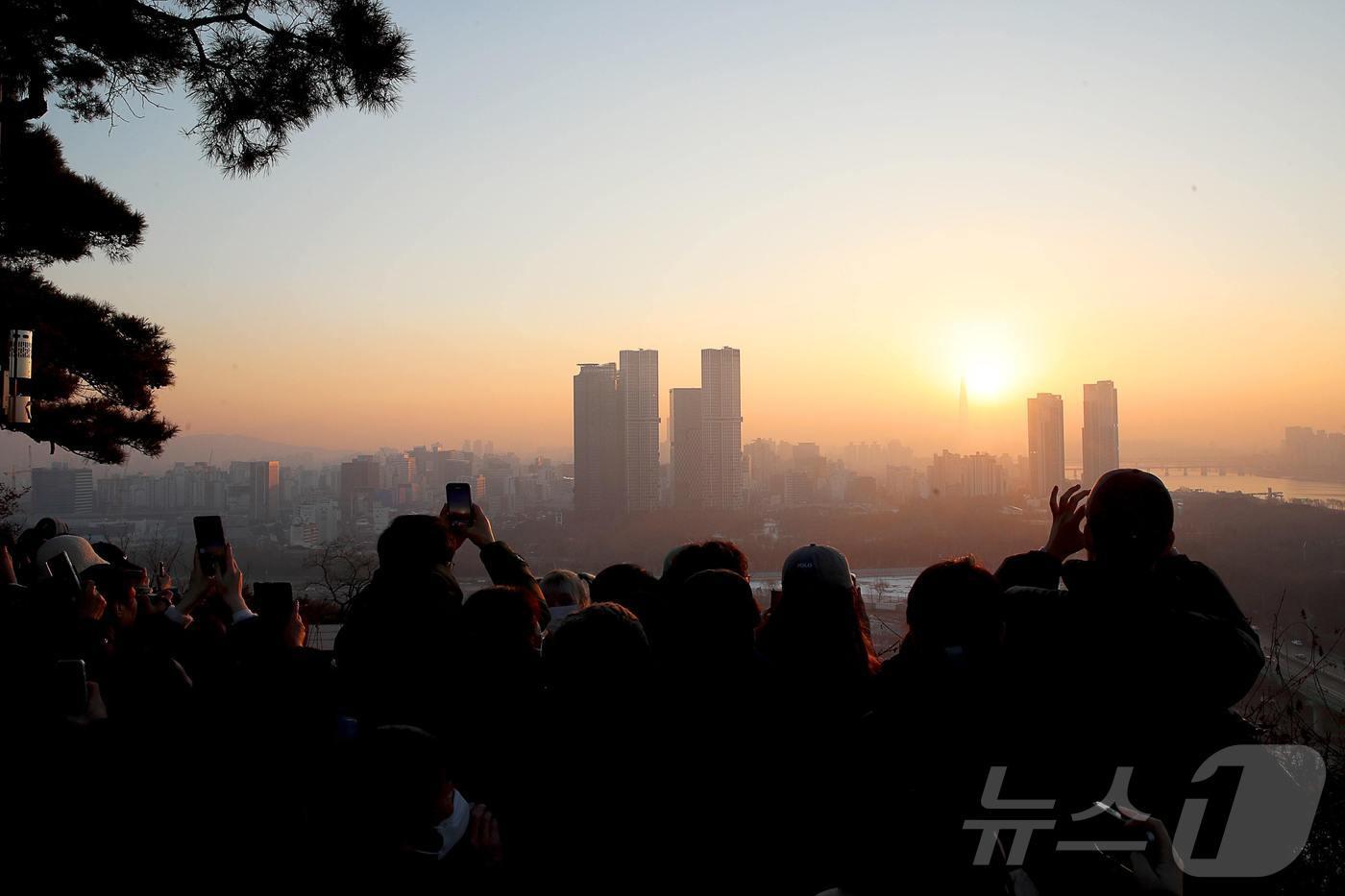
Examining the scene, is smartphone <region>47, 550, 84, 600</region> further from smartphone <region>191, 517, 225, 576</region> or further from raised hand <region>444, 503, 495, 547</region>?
raised hand <region>444, 503, 495, 547</region>

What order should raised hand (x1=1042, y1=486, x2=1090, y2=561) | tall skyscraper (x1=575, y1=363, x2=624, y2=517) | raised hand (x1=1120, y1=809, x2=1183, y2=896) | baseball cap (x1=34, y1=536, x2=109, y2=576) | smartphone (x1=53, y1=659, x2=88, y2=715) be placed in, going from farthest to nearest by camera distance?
Result: 1. tall skyscraper (x1=575, y1=363, x2=624, y2=517)
2. baseball cap (x1=34, y1=536, x2=109, y2=576)
3. raised hand (x1=1042, y1=486, x2=1090, y2=561)
4. smartphone (x1=53, y1=659, x2=88, y2=715)
5. raised hand (x1=1120, y1=809, x2=1183, y2=896)

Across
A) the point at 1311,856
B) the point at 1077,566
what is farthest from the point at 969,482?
the point at 1077,566

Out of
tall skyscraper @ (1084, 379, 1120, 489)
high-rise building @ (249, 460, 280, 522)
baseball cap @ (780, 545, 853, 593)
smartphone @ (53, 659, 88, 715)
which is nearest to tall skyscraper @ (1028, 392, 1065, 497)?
tall skyscraper @ (1084, 379, 1120, 489)

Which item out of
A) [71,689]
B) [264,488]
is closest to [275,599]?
[71,689]

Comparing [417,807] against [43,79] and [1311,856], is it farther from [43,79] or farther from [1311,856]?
[43,79]

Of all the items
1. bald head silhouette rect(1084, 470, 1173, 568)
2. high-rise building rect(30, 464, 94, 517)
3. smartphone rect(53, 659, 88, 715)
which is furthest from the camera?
high-rise building rect(30, 464, 94, 517)
